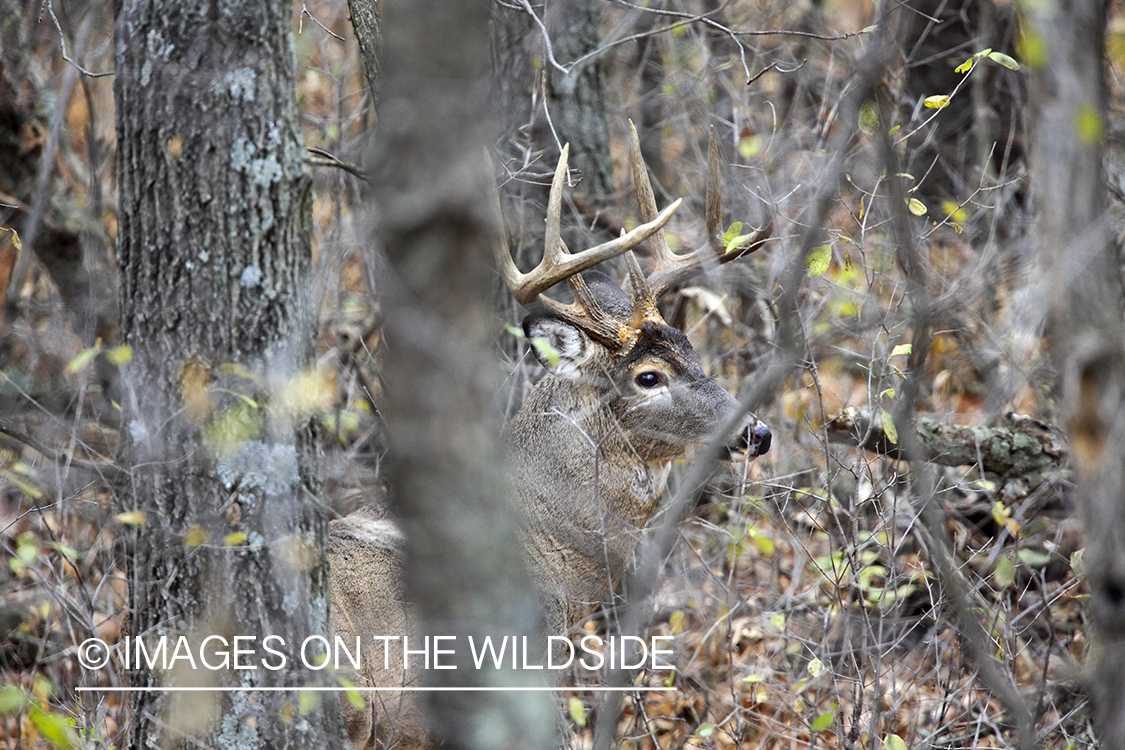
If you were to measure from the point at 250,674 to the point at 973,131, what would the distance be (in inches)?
285

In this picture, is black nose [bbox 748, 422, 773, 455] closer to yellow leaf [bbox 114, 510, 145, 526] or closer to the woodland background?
the woodland background

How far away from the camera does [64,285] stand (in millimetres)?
7152

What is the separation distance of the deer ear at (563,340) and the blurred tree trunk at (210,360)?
1.62 m

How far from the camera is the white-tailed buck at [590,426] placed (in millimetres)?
4863

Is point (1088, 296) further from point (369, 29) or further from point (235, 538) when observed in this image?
point (369, 29)

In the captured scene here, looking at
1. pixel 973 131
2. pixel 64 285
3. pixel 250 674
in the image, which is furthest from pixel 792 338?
pixel 973 131

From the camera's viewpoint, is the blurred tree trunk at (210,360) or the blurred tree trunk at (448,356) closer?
the blurred tree trunk at (448,356)

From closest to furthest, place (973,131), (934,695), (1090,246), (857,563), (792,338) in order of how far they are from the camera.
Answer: (1090,246) → (792,338) → (857,563) → (934,695) → (973,131)

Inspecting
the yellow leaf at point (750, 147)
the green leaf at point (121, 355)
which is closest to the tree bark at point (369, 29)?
the green leaf at point (121, 355)

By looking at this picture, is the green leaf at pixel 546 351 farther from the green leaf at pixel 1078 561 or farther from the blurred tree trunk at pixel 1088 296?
the blurred tree trunk at pixel 1088 296

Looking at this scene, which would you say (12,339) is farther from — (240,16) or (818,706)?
(818,706)

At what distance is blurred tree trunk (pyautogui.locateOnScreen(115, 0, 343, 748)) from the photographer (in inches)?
153

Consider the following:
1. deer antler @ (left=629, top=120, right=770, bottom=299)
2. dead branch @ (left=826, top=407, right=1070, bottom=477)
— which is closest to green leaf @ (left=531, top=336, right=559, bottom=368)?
deer antler @ (left=629, top=120, right=770, bottom=299)

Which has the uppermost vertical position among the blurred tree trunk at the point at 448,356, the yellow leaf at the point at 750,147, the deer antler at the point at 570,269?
the yellow leaf at the point at 750,147
